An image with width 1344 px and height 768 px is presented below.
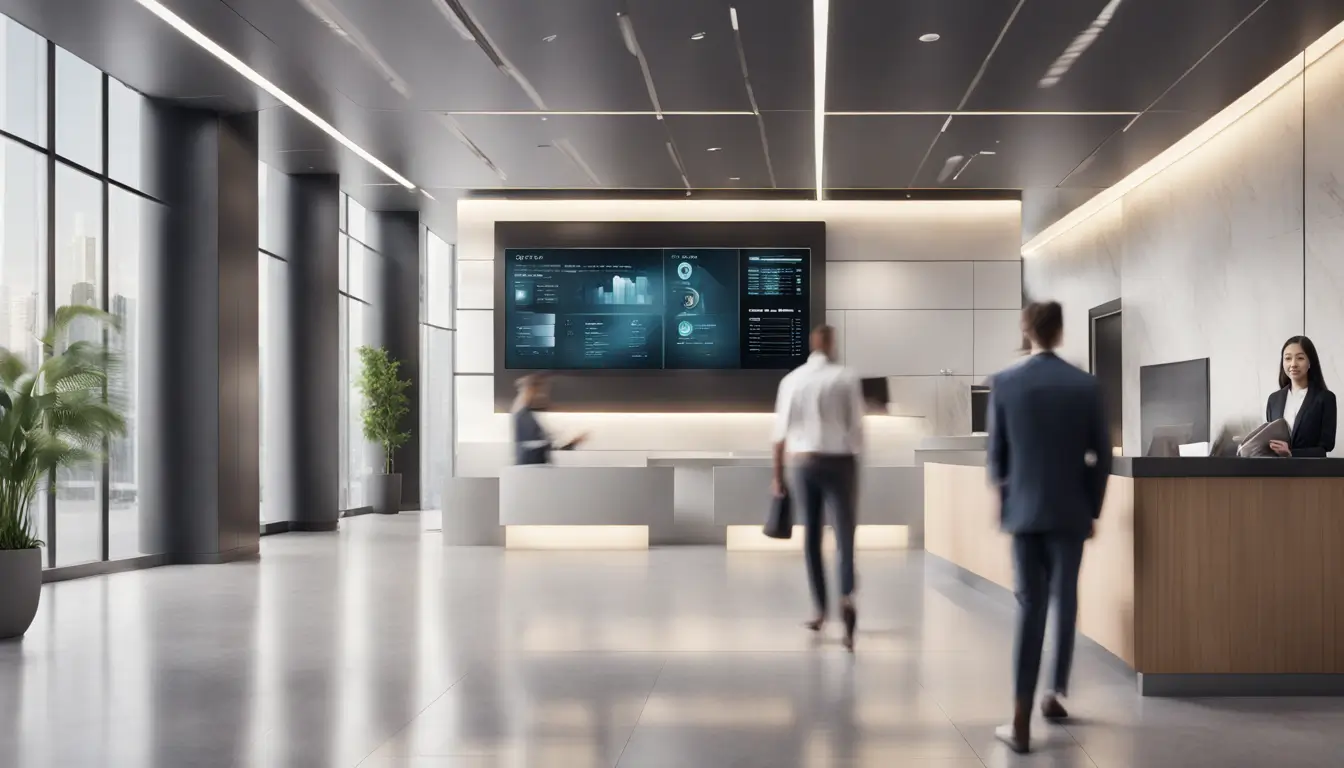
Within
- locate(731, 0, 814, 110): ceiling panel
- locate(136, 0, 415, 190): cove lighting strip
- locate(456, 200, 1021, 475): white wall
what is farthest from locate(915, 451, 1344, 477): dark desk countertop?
locate(456, 200, 1021, 475): white wall

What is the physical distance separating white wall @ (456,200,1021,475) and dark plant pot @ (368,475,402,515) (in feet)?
13.0

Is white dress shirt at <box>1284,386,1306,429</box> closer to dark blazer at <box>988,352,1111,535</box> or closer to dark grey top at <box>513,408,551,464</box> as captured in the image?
dark blazer at <box>988,352,1111,535</box>

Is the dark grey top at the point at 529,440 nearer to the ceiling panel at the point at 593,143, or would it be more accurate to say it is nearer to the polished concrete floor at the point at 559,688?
the ceiling panel at the point at 593,143

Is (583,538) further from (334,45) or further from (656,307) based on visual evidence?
(334,45)

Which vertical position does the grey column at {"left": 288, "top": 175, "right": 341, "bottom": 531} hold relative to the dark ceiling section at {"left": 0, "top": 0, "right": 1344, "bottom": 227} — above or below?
below

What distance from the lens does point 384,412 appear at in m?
15.6

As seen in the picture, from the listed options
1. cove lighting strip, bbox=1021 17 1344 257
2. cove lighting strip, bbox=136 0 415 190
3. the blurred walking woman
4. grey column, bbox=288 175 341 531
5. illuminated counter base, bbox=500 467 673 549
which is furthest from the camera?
grey column, bbox=288 175 341 531

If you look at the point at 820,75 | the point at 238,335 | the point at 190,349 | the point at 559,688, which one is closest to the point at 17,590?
the point at 559,688

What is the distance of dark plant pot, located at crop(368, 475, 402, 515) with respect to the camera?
16031 mm

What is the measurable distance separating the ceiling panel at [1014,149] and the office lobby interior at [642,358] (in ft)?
0.29

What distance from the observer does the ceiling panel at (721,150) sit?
31.8 feet

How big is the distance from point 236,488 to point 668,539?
4045 millimetres

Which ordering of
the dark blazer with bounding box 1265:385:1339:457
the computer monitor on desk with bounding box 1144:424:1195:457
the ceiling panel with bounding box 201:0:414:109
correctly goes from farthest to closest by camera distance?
the ceiling panel with bounding box 201:0:414:109 → the dark blazer with bounding box 1265:385:1339:457 → the computer monitor on desk with bounding box 1144:424:1195:457

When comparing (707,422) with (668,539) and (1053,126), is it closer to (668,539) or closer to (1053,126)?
(668,539)
